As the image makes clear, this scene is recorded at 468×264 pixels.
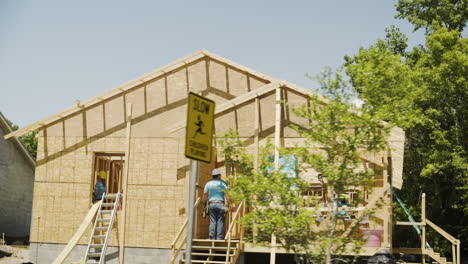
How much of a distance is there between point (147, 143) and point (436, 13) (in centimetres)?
2058

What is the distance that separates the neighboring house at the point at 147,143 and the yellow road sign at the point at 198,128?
10107 mm

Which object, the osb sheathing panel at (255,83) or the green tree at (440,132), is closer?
the osb sheathing panel at (255,83)

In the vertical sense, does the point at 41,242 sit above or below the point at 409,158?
below

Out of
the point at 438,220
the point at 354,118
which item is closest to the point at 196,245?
the point at 354,118

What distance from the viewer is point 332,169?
11055 mm

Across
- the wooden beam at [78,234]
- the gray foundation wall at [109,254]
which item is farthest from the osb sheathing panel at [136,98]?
the gray foundation wall at [109,254]

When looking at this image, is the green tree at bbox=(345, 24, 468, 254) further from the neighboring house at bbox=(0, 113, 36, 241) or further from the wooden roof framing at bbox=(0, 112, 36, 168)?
the neighboring house at bbox=(0, 113, 36, 241)

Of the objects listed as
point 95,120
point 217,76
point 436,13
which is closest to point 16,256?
point 95,120

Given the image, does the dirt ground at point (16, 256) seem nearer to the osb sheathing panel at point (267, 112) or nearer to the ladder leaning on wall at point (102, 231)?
the ladder leaning on wall at point (102, 231)

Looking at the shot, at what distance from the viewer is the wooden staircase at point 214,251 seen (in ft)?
49.1

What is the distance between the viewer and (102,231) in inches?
696

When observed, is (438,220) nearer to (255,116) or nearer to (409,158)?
(409,158)

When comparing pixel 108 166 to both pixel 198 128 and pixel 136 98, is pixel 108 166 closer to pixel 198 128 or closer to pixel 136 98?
pixel 136 98

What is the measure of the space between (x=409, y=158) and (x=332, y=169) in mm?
20326
